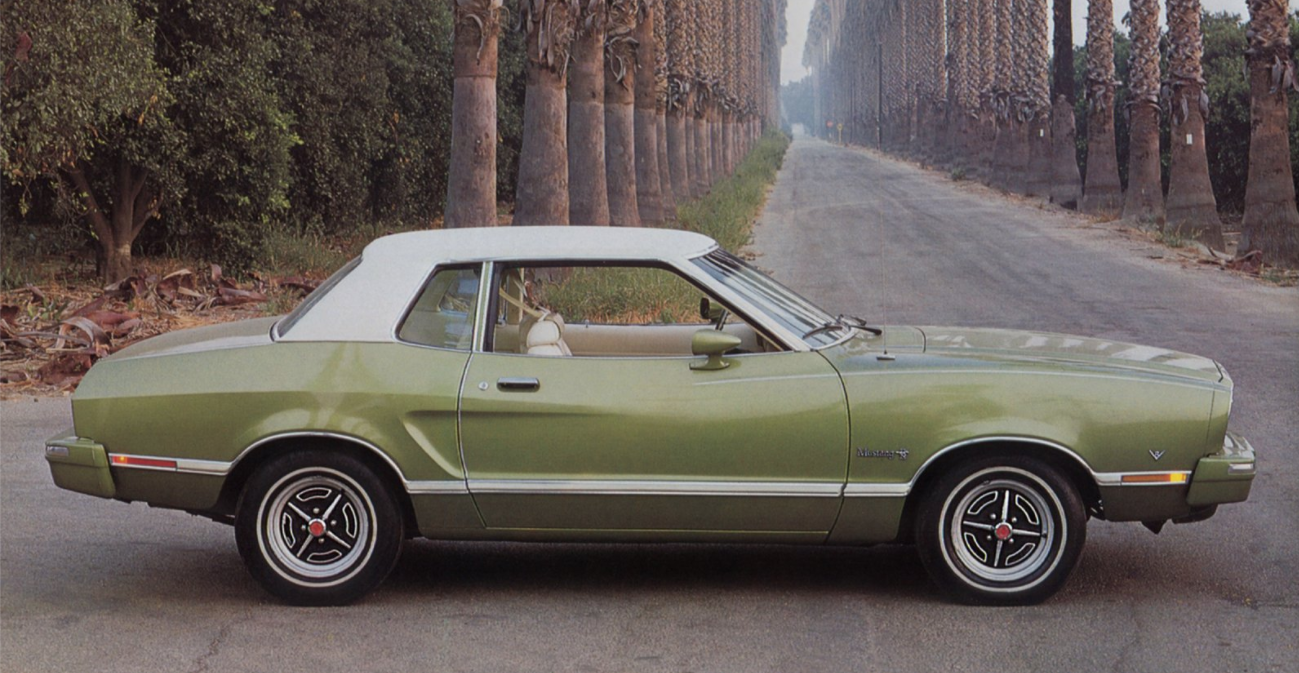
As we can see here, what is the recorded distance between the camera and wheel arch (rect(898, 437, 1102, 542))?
19.5 ft

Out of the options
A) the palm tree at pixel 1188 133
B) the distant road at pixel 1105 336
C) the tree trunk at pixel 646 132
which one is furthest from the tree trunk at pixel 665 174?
the palm tree at pixel 1188 133

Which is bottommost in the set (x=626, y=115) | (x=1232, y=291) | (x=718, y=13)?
(x=1232, y=291)

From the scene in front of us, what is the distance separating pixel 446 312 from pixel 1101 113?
32.0 m

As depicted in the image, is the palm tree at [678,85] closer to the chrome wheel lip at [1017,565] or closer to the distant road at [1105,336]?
the distant road at [1105,336]

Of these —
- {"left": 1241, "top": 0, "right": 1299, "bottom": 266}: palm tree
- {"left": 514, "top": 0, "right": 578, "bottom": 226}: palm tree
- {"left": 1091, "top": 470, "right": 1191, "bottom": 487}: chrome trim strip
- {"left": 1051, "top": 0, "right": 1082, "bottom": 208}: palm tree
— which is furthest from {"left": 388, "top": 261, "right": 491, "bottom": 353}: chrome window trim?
{"left": 1051, "top": 0, "right": 1082, "bottom": 208}: palm tree

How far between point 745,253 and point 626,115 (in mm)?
2974

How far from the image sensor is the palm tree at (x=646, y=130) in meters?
28.5

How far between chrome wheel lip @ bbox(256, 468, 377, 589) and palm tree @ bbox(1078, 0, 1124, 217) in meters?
30.8

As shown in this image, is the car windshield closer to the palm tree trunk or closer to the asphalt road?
the asphalt road

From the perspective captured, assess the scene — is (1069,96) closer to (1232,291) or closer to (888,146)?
(1232,291)

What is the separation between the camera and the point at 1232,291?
19344 mm

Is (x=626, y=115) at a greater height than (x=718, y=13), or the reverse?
(x=718, y=13)

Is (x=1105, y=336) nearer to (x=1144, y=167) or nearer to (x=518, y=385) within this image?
(x=518, y=385)

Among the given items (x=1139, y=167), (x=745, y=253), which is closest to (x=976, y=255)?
(x=745, y=253)
